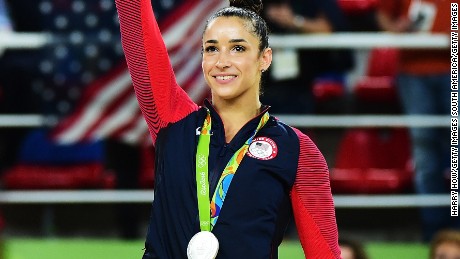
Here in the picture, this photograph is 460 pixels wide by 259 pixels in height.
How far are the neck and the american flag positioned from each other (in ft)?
8.87

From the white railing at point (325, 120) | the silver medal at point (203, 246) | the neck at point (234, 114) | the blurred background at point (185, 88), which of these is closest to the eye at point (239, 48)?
the neck at point (234, 114)

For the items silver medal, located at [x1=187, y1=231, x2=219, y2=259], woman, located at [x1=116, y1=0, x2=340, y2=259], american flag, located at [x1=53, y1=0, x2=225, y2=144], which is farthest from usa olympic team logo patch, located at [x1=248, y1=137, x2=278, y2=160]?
american flag, located at [x1=53, y1=0, x2=225, y2=144]

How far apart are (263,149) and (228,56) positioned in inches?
9.5

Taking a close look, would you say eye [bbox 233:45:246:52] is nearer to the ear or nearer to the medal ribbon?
the ear

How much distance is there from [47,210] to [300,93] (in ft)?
4.86

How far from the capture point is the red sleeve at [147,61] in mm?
2693

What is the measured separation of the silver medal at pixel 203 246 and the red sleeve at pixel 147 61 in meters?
0.34

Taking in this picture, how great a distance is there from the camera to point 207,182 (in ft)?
8.56

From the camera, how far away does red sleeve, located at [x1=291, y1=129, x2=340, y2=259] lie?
270 cm

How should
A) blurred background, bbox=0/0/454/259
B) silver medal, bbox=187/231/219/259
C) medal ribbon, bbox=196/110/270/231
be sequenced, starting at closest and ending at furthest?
silver medal, bbox=187/231/219/259 < medal ribbon, bbox=196/110/270/231 < blurred background, bbox=0/0/454/259

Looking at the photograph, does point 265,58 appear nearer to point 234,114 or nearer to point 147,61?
point 234,114

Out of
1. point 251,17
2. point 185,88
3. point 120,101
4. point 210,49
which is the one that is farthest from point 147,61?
point 120,101

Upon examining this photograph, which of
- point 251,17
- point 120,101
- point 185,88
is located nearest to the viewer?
point 251,17

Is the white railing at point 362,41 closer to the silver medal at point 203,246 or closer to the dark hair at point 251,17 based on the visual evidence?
the dark hair at point 251,17
